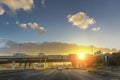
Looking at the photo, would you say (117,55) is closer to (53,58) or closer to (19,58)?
(53,58)

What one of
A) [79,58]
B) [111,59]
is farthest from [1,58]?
[111,59]

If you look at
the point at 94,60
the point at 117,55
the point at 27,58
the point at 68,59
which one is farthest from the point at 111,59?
the point at 27,58

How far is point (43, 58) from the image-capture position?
527 feet

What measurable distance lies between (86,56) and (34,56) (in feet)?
110

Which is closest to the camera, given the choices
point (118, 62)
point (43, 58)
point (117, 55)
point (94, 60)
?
point (118, 62)

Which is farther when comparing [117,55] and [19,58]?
[19,58]

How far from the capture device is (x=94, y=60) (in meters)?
151

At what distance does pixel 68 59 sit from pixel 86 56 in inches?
499

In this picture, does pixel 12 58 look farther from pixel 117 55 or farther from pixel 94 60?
pixel 117 55

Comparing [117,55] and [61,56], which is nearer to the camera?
[117,55]

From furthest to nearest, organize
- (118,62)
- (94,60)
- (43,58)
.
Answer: (43,58) → (94,60) → (118,62)

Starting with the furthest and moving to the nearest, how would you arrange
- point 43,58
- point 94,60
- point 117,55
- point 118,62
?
point 43,58 → point 94,60 → point 117,55 → point 118,62

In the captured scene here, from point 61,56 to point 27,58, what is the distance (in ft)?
72.6

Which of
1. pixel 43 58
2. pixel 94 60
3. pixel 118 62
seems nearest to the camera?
pixel 118 62
